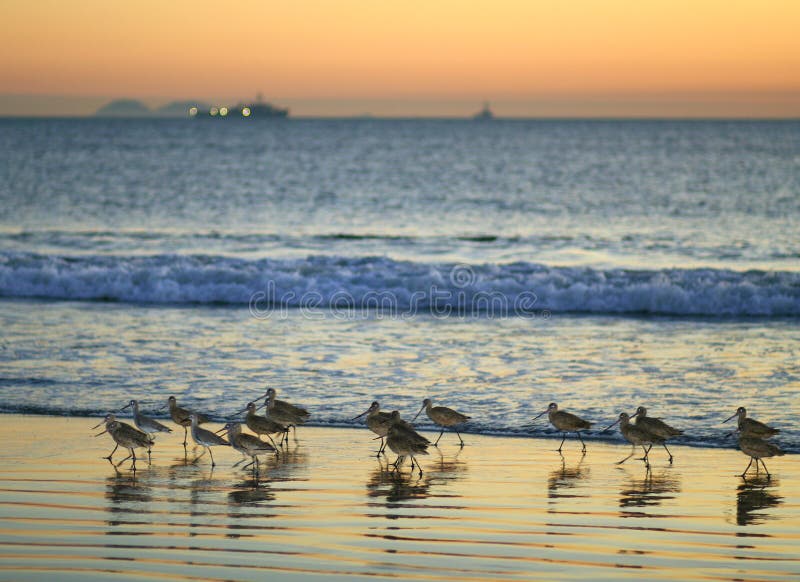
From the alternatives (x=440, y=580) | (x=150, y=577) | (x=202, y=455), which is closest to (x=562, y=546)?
(x=440, y=580)

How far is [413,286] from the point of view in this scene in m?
20.9

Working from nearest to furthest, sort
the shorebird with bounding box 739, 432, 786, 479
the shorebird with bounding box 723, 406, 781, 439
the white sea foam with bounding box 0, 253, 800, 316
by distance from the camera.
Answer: the shorebird with bounding box 739, 432, 786, 479 → the shorebird with bounding box 723, 406, 781, 439 → the white sea foam with bounding box 0, 253, 800, 316

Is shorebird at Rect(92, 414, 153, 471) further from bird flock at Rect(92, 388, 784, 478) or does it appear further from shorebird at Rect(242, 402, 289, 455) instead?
shorebird at Rect(242, 402, 289, 455)

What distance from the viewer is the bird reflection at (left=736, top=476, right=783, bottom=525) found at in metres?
7.41

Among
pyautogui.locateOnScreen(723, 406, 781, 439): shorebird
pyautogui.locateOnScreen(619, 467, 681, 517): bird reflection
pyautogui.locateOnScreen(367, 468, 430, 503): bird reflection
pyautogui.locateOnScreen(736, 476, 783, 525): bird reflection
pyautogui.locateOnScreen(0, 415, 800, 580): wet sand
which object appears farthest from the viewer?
pyautogui.locateOnScreen(723, 406, 781, 439): shorebird

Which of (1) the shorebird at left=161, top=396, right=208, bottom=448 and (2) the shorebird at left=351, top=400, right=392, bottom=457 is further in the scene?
(1) the shorebird at left=161, top=396, right=208, bottom=448

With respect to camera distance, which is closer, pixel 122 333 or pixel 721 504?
pixel 721 504

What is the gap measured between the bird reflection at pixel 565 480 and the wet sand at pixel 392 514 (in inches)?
1.0

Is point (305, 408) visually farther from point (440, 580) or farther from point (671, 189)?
point (671, 189)

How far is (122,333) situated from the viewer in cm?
1547

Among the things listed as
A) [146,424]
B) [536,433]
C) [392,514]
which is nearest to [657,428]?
[536,433]

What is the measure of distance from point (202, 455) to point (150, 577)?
3384 mm

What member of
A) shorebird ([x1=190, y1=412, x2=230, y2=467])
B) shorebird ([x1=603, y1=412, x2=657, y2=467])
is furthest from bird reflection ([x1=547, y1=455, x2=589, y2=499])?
shorebird ([x1=190, y1=412, x2=230, y2=467])

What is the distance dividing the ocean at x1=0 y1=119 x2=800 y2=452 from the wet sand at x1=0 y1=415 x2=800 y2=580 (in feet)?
4.42
